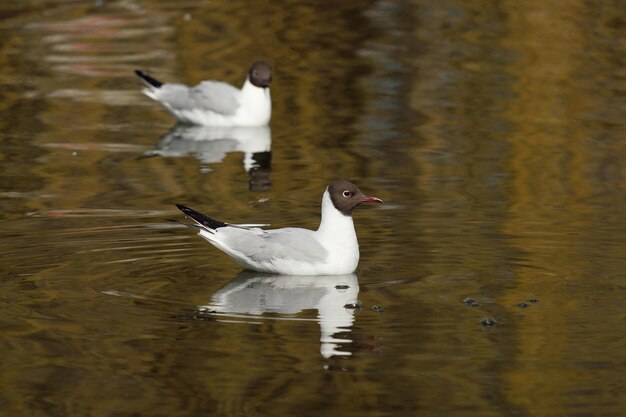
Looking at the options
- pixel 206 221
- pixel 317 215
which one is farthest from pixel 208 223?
pixel 317 215

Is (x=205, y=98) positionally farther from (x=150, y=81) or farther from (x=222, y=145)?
(x=222, y=145)

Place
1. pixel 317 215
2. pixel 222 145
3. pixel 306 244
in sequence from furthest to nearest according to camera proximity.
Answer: pixel 222 145 → pixel 317 215 → pixel 306 244

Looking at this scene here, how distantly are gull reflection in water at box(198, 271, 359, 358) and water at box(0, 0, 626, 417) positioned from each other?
1.1 inches

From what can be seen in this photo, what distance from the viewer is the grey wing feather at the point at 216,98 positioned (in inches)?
704

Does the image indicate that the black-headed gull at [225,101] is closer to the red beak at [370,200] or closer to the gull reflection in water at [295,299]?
the gull reflection in water at [295,299]

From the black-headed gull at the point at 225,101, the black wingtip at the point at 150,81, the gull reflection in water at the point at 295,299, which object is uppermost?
the black wingtip at the point at 150,81

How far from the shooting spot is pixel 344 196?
36.0 feet

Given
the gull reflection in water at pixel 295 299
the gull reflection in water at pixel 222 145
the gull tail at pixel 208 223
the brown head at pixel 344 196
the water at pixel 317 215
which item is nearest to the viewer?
the water at pixel 317 215

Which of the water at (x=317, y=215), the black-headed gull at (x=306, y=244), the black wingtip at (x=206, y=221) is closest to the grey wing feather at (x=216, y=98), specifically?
the water at (x=317, y=215)

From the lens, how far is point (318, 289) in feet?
34.6

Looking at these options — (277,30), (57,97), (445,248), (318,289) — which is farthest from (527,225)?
(277,30)

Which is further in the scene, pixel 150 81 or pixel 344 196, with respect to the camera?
pixel 150 81

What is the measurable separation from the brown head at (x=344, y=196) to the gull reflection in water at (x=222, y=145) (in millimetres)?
3533

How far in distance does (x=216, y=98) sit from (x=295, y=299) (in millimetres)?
7964
